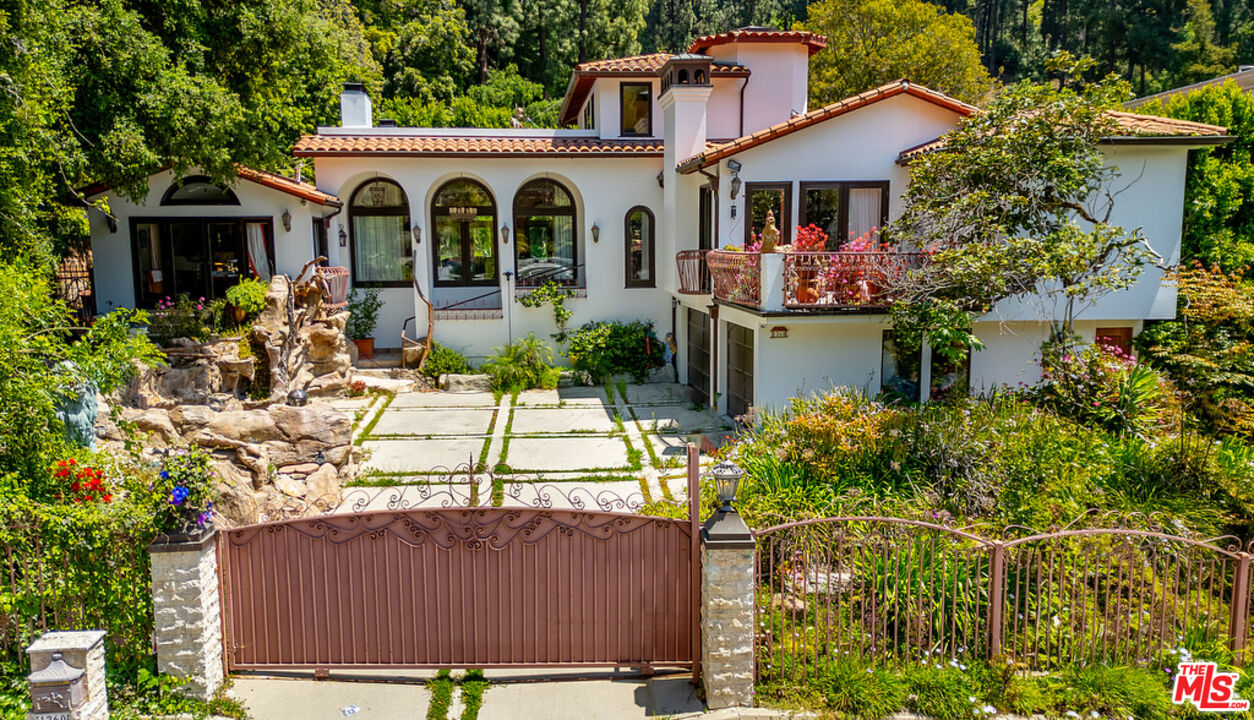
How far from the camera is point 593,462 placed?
1342 cm

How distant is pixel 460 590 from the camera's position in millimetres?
7016

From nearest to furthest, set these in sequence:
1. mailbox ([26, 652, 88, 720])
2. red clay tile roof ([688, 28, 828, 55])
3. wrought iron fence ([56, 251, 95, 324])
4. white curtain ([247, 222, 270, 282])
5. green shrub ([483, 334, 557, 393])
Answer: mailbox ([26, 652, 88, 720]) → wrought iron fence ([56, 251, 95, 324]) → white curtain ([247, 222, 270, 282]) → green shrub ([483, 334, 557, 393]) → red clay tile roof ([688, 28, 828, 55])

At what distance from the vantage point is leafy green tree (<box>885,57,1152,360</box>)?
12.9 meters

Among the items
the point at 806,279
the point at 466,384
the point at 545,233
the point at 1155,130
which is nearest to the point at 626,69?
the point at 545,233

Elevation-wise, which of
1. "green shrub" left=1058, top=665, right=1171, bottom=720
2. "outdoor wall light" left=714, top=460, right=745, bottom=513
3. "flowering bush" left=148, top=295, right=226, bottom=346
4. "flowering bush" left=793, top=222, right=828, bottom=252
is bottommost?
"green shrub" left=1058, top=665, right=1171, bottom=720

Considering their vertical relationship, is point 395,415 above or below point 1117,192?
below

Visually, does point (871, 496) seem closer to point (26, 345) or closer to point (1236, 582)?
point (1236, 582)

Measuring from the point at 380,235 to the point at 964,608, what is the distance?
749 inches

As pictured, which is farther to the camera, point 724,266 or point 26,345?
point 724,266

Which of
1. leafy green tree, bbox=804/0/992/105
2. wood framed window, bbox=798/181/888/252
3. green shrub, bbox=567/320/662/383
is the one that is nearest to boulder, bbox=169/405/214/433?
green shrub, bbox=567/320/662/383

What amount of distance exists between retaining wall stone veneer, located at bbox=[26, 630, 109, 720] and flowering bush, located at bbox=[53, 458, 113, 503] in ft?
5.82

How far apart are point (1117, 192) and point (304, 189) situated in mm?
17083

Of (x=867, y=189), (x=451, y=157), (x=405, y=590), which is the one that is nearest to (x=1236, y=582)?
(x=405, y=590)

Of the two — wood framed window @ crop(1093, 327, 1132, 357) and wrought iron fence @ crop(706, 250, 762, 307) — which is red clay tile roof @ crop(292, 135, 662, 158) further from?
wood framed window @ crop(1093, 327, 1132, 357)
